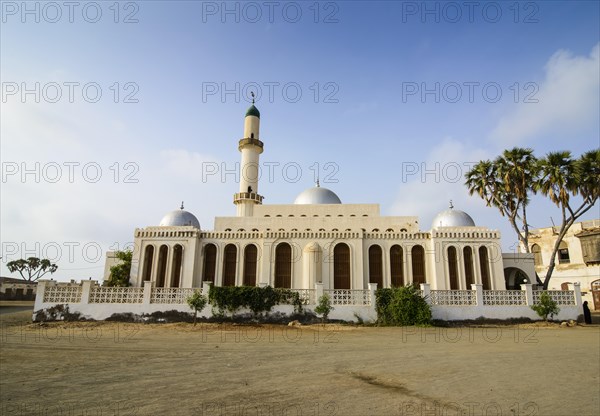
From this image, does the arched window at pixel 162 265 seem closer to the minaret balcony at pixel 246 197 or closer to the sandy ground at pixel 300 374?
the minaret balcony at pixel 246 197

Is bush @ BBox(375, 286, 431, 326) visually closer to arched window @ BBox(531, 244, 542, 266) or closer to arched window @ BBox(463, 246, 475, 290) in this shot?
arched window @ BBox(463, 246, 475, 290)

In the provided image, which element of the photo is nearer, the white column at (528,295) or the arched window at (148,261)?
the white column at (528,295)

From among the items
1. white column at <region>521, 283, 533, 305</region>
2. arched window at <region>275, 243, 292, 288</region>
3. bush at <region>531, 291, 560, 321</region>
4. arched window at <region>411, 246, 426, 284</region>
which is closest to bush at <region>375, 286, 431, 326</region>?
white column at <region>521, 283, 533, 305</region>

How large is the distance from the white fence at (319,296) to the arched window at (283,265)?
24.4 feet

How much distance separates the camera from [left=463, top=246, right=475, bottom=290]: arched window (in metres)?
26.7

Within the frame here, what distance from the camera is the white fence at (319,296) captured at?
19234 mm

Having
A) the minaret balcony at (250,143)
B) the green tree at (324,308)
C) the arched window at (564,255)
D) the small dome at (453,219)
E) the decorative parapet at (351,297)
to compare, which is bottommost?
the green tree at (324,308)

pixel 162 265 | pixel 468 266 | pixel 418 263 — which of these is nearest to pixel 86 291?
pixel 162 265

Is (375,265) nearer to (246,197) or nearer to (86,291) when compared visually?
(246,197)

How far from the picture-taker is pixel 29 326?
18.2 meters

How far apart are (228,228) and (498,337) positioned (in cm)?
2078

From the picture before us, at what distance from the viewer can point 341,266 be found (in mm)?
27078

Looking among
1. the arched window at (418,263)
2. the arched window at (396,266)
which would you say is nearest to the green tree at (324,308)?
the arched window at (396,266)

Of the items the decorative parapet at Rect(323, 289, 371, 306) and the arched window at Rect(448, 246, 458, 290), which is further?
the arched window at Rect(448, 246, 458, 290)
